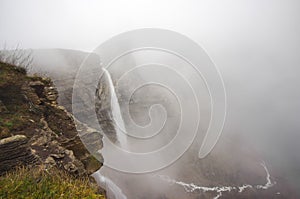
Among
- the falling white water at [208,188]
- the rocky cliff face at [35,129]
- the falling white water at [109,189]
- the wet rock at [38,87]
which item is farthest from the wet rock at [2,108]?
the falling white water at [208,188]

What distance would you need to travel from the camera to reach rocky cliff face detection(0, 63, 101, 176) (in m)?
7.77

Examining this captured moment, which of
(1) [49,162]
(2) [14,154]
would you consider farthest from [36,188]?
(1) [49,162]

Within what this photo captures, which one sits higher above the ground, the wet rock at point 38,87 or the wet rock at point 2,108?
the wet rock at point 38,87

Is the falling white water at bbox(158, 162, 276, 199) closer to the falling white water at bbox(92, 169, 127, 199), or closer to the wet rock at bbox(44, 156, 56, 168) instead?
the falling white water at bbox(92, 169, 127, 199)

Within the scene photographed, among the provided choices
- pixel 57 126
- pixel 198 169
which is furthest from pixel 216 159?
Answer: pixel 57 126

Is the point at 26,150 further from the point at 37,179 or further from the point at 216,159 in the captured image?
the point at 216,159

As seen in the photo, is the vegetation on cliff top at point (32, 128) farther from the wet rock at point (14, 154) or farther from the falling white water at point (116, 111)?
the falling white water at point (116, 111)

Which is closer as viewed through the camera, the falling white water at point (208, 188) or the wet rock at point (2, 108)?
the wet rock at point (2, 108)

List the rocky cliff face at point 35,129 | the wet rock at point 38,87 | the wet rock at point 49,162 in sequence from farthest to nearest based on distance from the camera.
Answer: the wet rock at point 38,87, the wet rock at point 49,162, the rocky cliff face at point 35,129

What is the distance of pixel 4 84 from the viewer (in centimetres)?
1012

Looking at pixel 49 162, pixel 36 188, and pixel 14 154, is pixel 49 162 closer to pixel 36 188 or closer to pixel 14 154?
pixel 14 154

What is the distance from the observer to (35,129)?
976cm

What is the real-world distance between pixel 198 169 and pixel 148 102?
32808 mm

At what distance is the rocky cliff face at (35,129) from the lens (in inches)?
306
